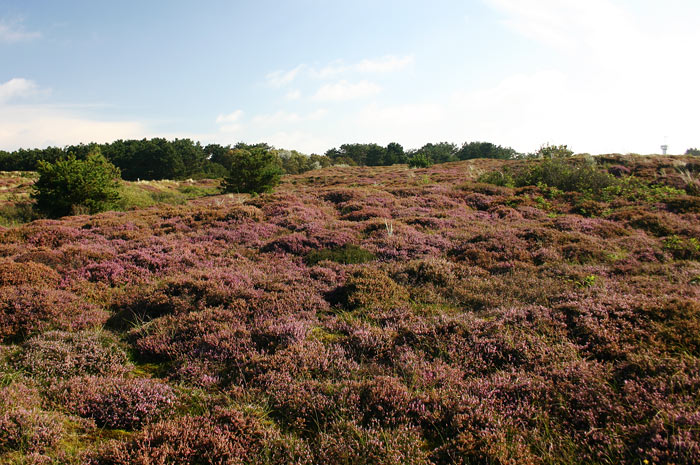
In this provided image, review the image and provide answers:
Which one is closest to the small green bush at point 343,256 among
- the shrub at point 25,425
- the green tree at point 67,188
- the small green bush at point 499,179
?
the shrub at point 25,425

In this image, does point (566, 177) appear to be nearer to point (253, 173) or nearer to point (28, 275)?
point (253, 173)

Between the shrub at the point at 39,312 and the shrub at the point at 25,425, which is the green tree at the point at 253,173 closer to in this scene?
the shrub at the point at 39,312

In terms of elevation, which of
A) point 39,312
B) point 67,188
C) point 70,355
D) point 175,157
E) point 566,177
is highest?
point 175,157

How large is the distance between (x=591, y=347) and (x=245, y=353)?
448cm

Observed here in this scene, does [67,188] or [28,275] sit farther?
[67,188]

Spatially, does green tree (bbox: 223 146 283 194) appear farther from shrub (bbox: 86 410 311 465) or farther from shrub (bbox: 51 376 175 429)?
shrub (bbox: 86 410 311 465)

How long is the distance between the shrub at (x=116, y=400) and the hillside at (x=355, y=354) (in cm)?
2

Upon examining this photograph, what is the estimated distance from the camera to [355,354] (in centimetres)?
469

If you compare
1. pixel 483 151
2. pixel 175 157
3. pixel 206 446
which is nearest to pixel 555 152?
pixel 206 446

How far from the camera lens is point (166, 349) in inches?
195

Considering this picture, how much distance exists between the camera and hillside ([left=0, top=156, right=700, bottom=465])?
3.03m

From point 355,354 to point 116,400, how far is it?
9.00 feet

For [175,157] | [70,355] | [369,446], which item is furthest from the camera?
[175,157]

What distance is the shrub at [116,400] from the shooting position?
11.8 ft
